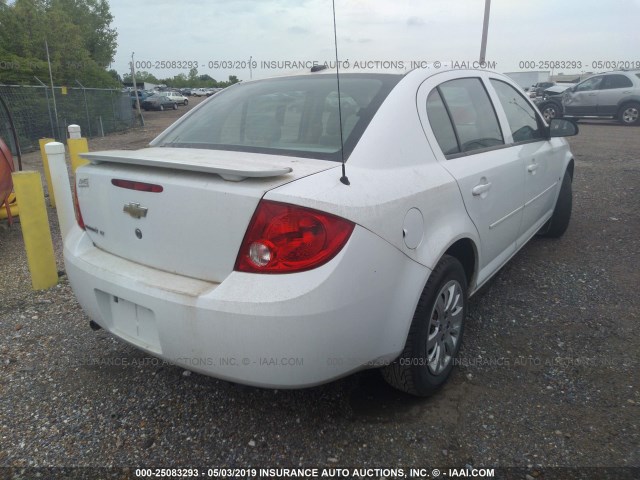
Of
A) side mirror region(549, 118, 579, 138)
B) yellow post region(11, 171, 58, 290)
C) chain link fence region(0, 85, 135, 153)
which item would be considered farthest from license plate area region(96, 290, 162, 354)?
chain link fence region(0, 85, 135, 153)

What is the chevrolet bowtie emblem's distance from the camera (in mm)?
2116

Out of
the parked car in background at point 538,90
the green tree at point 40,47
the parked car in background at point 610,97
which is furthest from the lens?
the parked car in background at point 538,90

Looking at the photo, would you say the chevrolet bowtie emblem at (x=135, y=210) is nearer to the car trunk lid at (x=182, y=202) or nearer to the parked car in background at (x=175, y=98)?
the car trunk lid at (x=182, y=202)

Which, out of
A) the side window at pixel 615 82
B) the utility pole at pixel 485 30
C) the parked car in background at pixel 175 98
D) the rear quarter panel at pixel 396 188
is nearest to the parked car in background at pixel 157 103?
the parked car in background at pixel 175 98

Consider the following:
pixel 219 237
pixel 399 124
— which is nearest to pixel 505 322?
pixel 399 124

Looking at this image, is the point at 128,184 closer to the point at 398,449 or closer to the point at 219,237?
the point at 219,237

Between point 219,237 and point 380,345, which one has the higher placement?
point 219,237

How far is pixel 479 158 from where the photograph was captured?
2.76m

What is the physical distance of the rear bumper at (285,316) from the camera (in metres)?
1.77

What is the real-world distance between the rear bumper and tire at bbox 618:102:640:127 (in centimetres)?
1675

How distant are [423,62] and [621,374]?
202 cm

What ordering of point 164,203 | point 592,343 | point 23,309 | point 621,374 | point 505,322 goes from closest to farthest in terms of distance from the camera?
point 164,203 < point 621,374 < point 592,343 < point 505,322 < point 23,309

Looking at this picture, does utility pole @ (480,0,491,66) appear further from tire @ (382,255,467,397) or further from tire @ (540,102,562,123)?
tire @ (382,255,467,397)

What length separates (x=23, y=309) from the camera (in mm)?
3629
